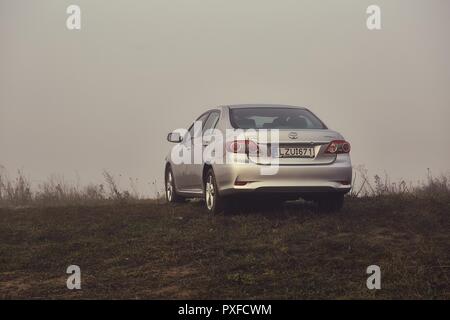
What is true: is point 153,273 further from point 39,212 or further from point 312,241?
point 39,212

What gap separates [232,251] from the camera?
8969 millimetres

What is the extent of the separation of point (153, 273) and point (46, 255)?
1866mm

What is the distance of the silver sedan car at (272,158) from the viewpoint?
32.7 feet

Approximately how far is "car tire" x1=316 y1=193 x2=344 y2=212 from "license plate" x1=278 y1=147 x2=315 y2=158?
3.43ft

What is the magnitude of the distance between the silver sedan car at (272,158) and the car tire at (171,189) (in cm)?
198

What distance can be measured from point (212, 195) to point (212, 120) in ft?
4.76

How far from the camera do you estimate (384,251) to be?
344 inches

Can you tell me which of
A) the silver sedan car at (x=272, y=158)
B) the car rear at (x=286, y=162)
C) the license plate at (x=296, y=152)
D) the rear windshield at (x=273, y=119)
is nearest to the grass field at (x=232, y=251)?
the silver sedan car at (x=272, y=158)

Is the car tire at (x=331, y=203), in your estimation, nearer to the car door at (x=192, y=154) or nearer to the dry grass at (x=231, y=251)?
the dry grass at (x=231, y=251)

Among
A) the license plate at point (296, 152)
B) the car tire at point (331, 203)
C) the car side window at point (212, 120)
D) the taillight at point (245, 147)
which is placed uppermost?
the car side window at point (212, 120)

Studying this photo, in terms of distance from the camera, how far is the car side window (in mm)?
11500

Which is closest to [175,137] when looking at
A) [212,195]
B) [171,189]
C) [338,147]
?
[171,189]

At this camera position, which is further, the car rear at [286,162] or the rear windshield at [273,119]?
the rear windshield at [273,119]
